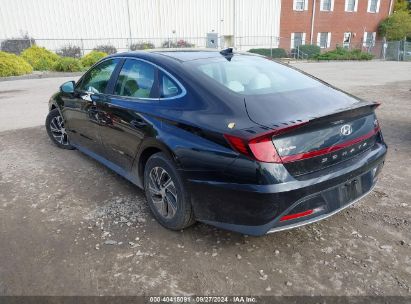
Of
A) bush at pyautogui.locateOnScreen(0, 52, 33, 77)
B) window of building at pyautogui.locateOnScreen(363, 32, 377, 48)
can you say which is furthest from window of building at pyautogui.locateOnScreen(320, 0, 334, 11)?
bush at pyautogui.locateOnScreen(0, 52, 33, 77)

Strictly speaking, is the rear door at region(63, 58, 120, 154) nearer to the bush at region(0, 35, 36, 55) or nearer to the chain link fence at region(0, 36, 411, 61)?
the bush at region(0, 35, 36, 55)

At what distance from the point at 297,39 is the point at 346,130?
113 ft

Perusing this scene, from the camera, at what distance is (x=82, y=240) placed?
309 centimetres

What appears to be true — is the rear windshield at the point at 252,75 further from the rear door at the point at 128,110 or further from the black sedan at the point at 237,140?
the rear door at the point at 128,110

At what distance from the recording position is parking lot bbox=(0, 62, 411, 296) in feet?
8.29

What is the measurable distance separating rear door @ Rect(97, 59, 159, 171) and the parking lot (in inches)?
22.5

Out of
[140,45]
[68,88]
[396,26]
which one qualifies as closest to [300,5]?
[396,26]

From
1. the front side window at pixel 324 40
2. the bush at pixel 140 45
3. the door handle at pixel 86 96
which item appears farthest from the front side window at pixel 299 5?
the door handle at pixel 86 96

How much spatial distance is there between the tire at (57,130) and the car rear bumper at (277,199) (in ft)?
11.1

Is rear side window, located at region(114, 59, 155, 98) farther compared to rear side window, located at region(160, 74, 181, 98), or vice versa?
rear side window, located at region(114, 59, 155, 98)

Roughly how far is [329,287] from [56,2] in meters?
26.2

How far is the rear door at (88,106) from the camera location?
13.2ft

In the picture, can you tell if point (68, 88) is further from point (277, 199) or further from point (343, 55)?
point (343, 55)

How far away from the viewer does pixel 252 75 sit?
3299 millimetres
